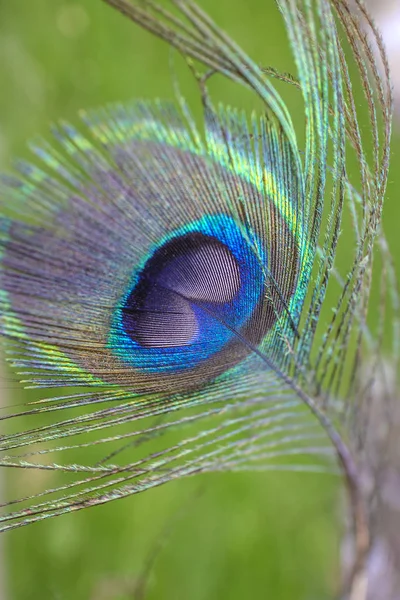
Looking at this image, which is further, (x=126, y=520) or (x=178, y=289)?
(x=126, y=520)

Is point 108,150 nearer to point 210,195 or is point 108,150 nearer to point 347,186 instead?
point 210,195

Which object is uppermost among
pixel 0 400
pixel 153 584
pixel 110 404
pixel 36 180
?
pixel 36 180

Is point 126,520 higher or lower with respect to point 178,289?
lower

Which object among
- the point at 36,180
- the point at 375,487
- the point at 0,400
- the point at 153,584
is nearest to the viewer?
the point at 36,180

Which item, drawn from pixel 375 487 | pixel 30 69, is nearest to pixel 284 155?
pixel 375 487

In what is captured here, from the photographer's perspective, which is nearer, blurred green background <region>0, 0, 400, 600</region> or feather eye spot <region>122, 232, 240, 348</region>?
feather eye spot <region>122, 232, 240, 348</region>

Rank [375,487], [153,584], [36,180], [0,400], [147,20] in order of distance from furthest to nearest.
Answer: [153,584]
[0,400]
[375,487]
[36,180]
[147,20]

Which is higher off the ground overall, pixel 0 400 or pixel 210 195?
pixel 210 195

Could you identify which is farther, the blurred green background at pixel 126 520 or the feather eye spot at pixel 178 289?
the blurred green background at pixel 126 520
